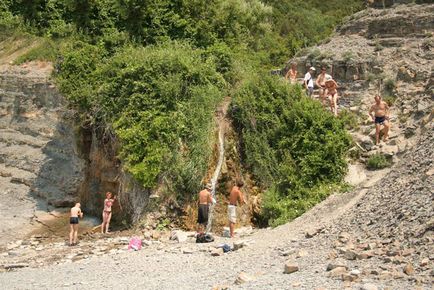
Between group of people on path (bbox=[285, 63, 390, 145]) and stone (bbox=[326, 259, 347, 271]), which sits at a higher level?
group of people on path (bbox=[285, 63, 390, 145])

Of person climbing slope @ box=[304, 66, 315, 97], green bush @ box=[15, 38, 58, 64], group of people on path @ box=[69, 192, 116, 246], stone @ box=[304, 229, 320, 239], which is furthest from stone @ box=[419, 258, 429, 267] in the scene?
green bush @ box=[15, 38, 58, 64]

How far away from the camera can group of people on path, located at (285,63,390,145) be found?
15320 millimetres

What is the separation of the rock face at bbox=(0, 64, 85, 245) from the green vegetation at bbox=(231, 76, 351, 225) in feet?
19.5

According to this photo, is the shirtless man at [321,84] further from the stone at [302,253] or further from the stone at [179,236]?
the stone at [302,253]

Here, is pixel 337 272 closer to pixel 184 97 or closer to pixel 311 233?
pixel 311 233

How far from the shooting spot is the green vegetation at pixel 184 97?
15.7 meters

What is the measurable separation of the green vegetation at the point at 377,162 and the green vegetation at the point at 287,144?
656 millimetres

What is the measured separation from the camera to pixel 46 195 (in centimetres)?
1923

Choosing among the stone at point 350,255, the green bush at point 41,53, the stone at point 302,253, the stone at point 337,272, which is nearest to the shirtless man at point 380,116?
the stone at point 302,253

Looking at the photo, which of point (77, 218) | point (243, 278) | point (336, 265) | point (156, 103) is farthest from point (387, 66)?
point (243, 278)

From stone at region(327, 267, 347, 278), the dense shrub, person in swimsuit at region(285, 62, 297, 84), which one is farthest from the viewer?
person in swimsuit at region(285, 62, 297, 84)

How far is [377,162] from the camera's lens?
586 inches

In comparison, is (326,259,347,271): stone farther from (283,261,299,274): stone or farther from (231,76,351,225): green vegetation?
(231,76,351,225): green vegetation

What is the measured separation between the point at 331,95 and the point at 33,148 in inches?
415
